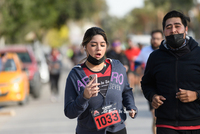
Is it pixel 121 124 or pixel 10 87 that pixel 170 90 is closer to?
pixel 121 124

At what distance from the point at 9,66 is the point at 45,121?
3.49 m

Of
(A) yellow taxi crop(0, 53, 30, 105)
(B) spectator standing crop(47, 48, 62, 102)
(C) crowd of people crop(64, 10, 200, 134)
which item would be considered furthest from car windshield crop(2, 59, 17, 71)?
(C) crowd of people crop(64, 10, 200, 134)

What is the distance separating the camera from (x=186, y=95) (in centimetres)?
364

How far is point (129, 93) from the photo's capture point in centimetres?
404

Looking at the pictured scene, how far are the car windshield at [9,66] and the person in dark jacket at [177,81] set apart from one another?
8927mm

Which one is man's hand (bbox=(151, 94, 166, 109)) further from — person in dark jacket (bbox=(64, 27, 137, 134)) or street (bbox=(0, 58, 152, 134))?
street (bbox=(0, 58, 152, 134))

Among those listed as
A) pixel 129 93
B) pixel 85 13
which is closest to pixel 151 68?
pixel 129 93

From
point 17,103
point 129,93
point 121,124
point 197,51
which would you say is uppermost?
point 197,51

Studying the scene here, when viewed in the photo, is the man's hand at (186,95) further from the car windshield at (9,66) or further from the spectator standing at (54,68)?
the spectator standing at (54,68)

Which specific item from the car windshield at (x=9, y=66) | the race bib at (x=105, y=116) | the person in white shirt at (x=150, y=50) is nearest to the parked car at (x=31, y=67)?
the car windshield at (x=9, y=66)

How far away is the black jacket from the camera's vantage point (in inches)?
146

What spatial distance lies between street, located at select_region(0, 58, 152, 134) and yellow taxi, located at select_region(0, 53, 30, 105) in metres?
0.42

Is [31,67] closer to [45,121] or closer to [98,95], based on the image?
[45,121]

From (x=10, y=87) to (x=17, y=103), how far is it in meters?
1.51
